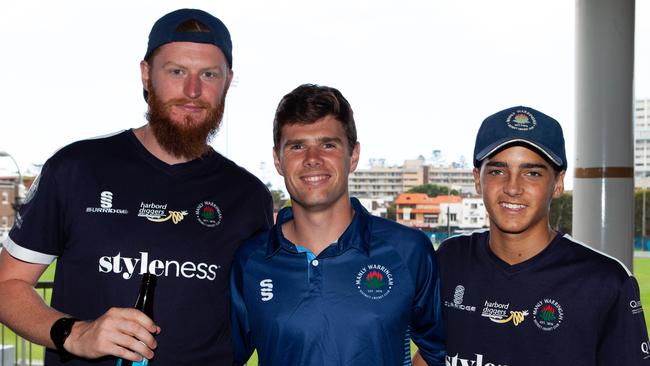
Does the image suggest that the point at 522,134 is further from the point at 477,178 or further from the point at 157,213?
the point at 157,213

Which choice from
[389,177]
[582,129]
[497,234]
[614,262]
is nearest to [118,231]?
[497,234]

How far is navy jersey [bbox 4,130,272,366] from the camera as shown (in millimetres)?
1660

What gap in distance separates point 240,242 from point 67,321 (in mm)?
463

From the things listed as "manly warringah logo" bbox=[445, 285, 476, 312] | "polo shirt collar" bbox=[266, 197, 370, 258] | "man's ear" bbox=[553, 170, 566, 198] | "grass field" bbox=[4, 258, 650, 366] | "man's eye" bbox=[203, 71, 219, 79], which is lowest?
"grass field" bbox=[4, 258, 650, 366]

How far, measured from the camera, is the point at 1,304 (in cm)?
160

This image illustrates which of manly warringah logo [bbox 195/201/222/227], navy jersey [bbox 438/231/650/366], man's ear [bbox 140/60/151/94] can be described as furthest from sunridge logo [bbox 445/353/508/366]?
man's ear [bbox 140/60/151/94]

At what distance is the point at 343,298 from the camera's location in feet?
5.24

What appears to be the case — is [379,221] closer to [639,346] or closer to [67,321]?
[639,346]

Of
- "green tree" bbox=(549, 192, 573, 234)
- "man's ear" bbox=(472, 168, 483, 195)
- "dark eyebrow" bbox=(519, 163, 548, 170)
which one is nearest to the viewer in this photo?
"dark eyebrow" bbox=(519, 163, 548, 170)

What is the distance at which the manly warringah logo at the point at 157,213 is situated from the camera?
169 cm

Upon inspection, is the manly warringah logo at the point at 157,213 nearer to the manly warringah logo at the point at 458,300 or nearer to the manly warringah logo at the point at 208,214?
the manly warringah logo at the point at 208,214

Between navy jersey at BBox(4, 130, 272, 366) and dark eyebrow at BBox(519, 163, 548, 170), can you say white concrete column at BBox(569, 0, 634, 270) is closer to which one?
dark eyebrow at BBox(519, 163, 548, 170)

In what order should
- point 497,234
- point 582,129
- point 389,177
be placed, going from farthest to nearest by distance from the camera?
point 389,177
point 582,129
point 497,234

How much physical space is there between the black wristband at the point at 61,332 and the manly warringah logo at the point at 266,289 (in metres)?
0.43
